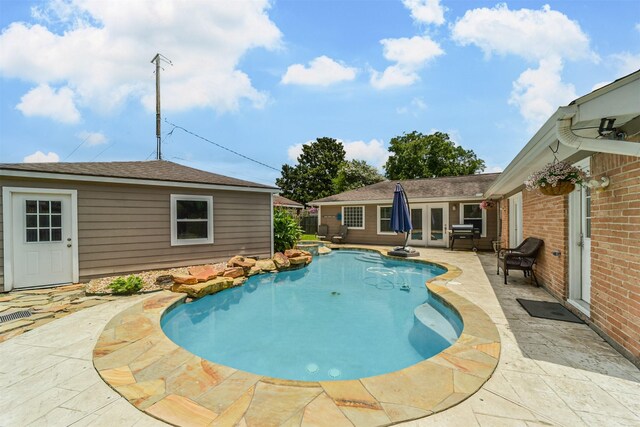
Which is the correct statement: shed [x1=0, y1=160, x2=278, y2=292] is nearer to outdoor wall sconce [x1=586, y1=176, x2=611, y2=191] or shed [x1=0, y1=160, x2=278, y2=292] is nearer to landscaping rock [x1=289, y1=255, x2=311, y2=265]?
landscaping rock [x1=289, y1=255, x2=311, y2=265]

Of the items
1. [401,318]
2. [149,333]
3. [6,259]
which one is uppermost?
[6,259]

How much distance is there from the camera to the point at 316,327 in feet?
15.0

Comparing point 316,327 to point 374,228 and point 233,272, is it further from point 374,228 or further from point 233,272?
point 374,228

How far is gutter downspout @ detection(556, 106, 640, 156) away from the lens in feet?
7.63

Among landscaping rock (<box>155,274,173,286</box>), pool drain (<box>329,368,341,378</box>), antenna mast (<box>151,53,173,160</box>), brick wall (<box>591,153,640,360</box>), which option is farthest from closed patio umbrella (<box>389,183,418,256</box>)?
antenna mast (<box>151,53,173,160</box>)

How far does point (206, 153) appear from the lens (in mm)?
16641

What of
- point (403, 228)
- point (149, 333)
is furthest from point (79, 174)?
point (403, 228)

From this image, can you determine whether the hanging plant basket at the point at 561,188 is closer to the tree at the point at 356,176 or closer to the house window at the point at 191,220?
the house window at the point at 191,220

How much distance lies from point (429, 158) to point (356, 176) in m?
7.63

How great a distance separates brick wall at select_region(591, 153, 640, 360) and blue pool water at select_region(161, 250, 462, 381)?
1.62 meters

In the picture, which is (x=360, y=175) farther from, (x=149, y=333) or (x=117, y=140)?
(x=149, y=333)

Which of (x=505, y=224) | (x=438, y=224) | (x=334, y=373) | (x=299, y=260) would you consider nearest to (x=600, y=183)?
(x=334, y=373)

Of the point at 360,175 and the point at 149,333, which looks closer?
the point at 149,333

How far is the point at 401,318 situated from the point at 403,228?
5.66m
